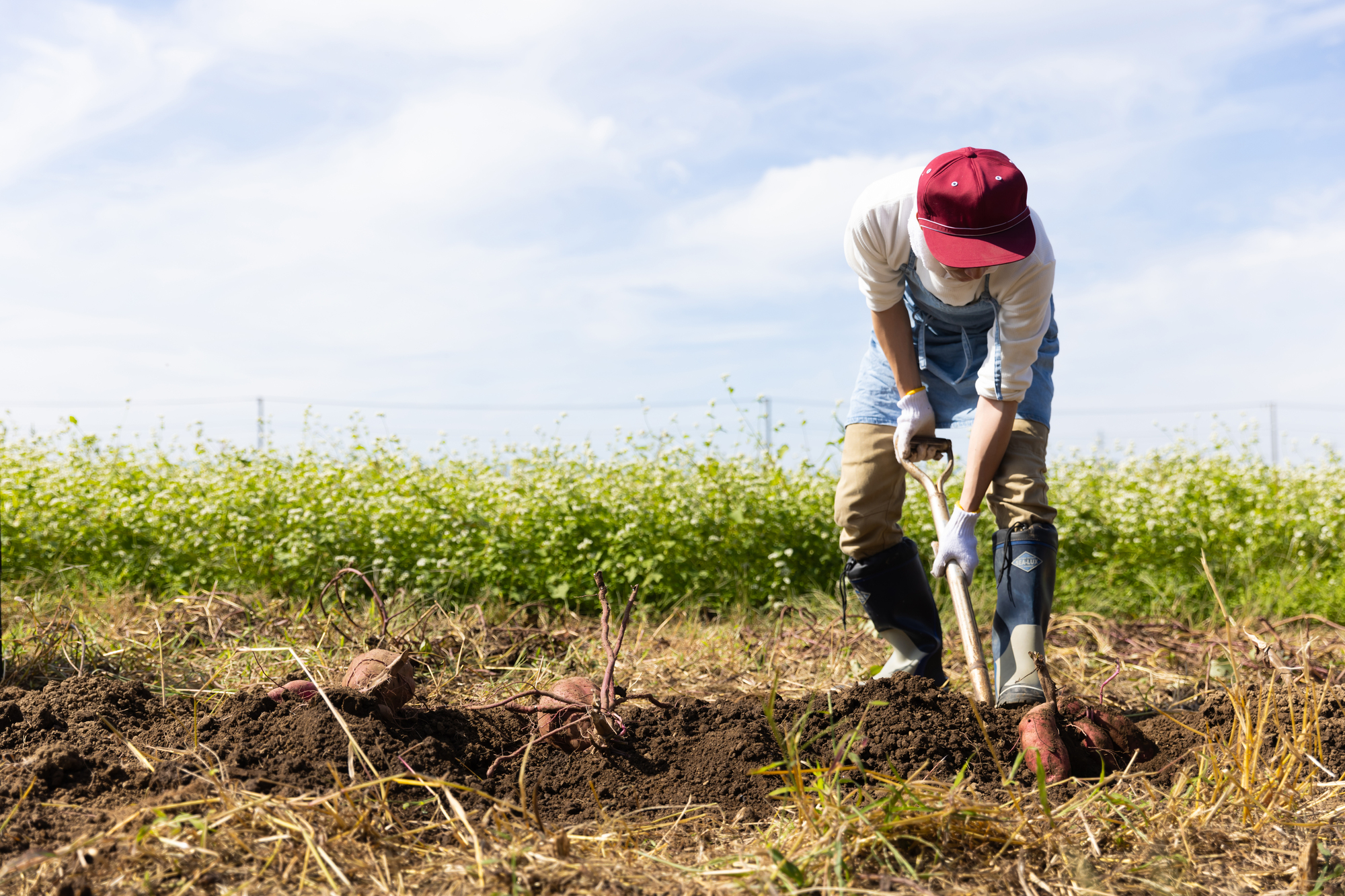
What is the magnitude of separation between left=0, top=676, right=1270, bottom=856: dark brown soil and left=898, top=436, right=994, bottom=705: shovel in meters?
0.11

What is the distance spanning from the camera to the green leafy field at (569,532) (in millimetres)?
4734

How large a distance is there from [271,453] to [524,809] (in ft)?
17.0

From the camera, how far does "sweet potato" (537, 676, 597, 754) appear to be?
2158mm

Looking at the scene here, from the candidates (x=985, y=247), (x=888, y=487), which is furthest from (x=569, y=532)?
(x=985, y=247)

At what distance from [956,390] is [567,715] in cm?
168

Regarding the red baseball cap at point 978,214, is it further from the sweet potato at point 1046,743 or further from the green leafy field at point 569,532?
the green leafy field at point 569,532

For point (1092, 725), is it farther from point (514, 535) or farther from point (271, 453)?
point (271, 453)

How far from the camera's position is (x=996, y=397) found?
8.87ft

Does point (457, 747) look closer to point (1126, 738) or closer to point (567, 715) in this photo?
point (567, 715)

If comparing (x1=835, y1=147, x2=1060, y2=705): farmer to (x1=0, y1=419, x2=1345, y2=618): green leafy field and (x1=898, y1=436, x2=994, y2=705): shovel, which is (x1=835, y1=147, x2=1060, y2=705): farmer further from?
(x1=0, y1=419, x2=1345, y2=618): green leafy field

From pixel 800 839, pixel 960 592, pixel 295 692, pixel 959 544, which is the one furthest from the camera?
pixel 959 544

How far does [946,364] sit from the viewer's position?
306cm

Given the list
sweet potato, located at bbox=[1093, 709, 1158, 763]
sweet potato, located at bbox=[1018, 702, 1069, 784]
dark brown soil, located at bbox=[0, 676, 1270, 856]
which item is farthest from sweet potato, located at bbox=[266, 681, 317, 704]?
sweet potato, located at bbox=[1093, 709, 1158, 763]

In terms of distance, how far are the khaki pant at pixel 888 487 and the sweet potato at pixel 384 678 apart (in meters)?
1.49
